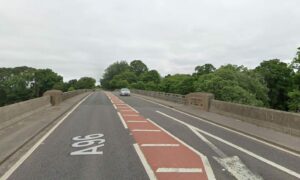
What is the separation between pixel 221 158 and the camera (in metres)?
9.42

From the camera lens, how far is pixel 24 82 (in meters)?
135

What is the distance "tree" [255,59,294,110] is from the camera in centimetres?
7800

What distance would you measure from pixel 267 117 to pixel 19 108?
1130cm

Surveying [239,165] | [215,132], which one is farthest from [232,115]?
[239,165]

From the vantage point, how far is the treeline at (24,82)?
5028 inches

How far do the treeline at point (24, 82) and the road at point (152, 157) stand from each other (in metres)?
120

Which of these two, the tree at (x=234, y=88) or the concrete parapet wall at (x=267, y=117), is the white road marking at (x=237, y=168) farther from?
the tree at (x=234, y=88)

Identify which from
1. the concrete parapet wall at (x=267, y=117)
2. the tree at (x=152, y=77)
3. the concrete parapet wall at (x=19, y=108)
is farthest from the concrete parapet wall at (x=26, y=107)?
the tree at (x=152, y=77)

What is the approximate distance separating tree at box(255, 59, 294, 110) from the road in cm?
6762

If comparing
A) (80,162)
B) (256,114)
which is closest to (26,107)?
(256,114)

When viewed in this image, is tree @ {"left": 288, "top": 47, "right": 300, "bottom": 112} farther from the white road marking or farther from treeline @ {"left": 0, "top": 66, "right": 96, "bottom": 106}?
treeline @ {"left": 0, "top": 66, "right": 96, "bottom": 106}

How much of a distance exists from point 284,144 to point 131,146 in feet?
15.6

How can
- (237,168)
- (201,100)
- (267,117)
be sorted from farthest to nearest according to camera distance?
(201,100) → (267,117) → (237,168)

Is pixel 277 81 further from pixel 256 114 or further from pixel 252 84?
pixel 256 114
